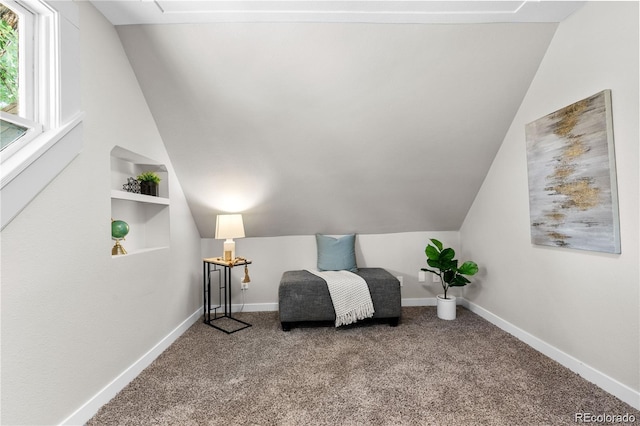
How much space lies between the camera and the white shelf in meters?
1.99

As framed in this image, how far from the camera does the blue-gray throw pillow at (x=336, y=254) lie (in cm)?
341

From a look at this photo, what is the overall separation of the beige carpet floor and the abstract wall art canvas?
3.01 feet

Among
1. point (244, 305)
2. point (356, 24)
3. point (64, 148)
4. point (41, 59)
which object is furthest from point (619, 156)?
point (244, 305)

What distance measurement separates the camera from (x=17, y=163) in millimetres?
1275

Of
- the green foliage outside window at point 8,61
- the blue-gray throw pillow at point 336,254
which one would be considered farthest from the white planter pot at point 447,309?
the green foliage outside window at point 8,61

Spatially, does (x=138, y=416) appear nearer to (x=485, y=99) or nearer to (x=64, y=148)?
(x=64, y=148)

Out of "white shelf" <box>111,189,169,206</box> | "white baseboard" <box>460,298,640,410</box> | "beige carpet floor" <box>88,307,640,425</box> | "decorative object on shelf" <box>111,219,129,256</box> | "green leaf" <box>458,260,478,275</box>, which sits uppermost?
"white shelf" <box>111,189,169,206</box>

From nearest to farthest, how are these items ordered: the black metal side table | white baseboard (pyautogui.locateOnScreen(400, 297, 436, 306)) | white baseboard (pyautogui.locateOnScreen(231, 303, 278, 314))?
the black metal side table < white baseboard (pyautogui.locateOnScreen(231, 303, 278, 314)) < white baseboard (pyautogui.locateOnScreen(400, 297, 436, 306))

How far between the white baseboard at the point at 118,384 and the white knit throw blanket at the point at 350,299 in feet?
4.76

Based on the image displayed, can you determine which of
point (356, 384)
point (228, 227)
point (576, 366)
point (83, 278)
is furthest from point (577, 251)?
point (83, 278)

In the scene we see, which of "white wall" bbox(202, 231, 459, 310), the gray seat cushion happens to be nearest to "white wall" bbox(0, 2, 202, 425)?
the gray seat cushion

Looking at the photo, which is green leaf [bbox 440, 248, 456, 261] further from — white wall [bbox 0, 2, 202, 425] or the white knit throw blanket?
white wall [bbox 0, 2, 202, 425]

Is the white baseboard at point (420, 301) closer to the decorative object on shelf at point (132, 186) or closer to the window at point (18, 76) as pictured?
the decorative object on shelf at point (132, 186)

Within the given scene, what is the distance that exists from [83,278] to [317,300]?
1.85 metres
